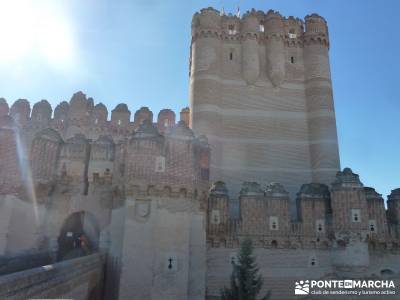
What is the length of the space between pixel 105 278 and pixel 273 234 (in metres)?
7.91

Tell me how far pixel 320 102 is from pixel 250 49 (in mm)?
5775

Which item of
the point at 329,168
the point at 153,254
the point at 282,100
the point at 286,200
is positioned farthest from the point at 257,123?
the point at 153,254

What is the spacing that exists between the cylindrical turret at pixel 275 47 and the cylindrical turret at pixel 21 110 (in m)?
16.3

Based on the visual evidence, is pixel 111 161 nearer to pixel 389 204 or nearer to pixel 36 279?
pixel 36 279

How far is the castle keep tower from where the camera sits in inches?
914

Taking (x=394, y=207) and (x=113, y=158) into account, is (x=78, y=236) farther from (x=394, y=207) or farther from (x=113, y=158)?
(x=394, y=207)

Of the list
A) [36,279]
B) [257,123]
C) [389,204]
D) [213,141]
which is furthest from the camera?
[257,123]

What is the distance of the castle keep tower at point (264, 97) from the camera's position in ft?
76.1

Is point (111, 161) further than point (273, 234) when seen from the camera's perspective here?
No

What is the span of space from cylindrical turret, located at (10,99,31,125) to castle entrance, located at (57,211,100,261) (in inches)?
480

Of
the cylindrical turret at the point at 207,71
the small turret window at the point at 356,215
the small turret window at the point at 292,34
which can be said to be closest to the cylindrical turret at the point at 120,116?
the cylindrical turret at the point at 207,71

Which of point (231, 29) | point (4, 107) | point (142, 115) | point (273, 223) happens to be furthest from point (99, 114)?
point (273, 223)

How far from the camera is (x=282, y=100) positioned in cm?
2503

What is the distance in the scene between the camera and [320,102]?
2447 centimetres
